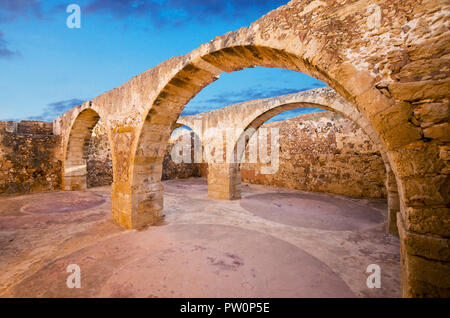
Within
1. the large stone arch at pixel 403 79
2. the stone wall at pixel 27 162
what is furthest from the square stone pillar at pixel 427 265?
the stone wall at pixel 27 162

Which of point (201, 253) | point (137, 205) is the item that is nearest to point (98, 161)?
point (137, 205)

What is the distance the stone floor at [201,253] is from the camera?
214cm

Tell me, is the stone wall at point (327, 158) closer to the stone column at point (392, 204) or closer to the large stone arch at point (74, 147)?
the stone column at point (392, 204)

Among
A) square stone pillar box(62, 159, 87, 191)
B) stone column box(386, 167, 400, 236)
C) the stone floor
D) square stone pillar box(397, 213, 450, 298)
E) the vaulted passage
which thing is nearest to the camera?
square stone pillar box(397, 213, 450, 298)

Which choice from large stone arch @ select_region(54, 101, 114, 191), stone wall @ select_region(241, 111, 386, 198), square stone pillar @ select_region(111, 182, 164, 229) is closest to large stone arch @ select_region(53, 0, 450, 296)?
square stone pillar @ select_region(111, 182, 164, 229)

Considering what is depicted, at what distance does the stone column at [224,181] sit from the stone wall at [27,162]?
638cm

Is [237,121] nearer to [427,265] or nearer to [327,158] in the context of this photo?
[327,158]

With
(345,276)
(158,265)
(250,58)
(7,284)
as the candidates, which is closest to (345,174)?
(345,276)

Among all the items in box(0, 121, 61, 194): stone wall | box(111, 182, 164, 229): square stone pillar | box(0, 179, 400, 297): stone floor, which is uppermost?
box(0, 121, 61, 194): stone wall

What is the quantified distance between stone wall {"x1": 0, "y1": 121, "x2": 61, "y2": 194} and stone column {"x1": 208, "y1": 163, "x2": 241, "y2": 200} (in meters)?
6.38

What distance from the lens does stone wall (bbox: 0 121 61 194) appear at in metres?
7.01

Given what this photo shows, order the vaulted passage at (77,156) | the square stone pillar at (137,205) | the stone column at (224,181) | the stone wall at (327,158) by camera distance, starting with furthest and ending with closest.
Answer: the vaulted passage at (77,156) → the stone wall at (327,158) → the stone column at (224,181) → the square stone pillar at (137,205)

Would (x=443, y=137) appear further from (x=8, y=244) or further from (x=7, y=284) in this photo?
(x=8, y=244)

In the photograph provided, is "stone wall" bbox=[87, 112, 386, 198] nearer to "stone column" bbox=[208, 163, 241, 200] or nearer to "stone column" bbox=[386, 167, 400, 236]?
"stone column" bbox=[208, 163, 241, 200]
